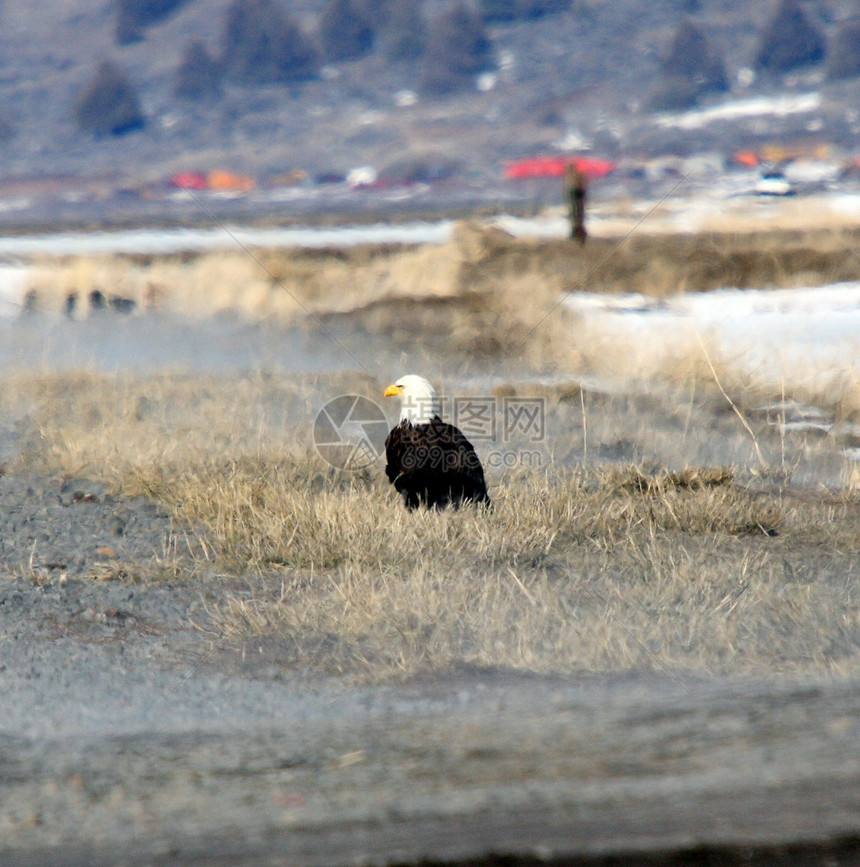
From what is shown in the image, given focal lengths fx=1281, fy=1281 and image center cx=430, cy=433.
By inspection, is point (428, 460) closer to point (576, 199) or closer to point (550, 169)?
point (576, 199)

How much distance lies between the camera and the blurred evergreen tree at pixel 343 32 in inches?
5856

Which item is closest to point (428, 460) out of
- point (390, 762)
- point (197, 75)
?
point (390, 762)

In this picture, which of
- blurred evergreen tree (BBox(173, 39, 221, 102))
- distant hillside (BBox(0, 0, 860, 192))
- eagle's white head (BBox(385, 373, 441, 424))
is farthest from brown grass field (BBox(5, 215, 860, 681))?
blurred evergreen tree (BBox(173, 39, 221, 102))

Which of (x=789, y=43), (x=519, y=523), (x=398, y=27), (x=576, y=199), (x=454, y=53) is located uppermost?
(x=398, y=27)

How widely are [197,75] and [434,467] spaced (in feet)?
A: 458

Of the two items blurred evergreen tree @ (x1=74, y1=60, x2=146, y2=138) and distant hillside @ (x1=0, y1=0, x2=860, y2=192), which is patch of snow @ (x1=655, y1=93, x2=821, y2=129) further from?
blurred evergreen tree @ (x1=74, y1=60, x2=146, y2=138)

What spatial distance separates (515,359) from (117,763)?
422 inches

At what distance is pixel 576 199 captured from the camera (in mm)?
21953

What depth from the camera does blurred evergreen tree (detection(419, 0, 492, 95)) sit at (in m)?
134

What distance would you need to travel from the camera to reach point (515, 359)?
14.9m

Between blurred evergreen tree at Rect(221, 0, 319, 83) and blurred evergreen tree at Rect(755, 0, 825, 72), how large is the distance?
48.9 m

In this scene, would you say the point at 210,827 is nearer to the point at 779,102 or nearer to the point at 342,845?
the point at 342,845

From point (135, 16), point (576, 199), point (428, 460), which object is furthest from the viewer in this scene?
point (135, 16)

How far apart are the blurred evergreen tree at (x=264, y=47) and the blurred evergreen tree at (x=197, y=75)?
2.33 metres
